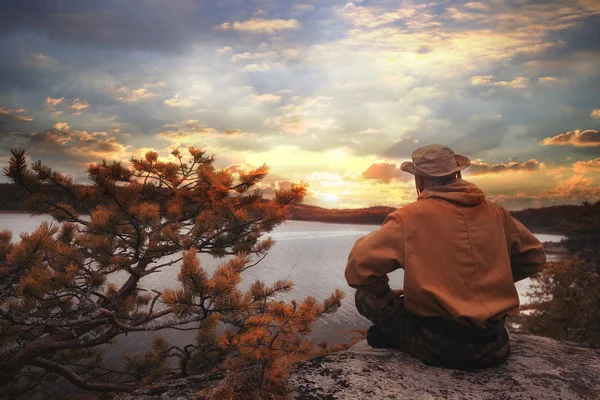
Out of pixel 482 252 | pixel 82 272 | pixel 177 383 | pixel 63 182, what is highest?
pixel 63 182

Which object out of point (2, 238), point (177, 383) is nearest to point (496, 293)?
point (177, 383)

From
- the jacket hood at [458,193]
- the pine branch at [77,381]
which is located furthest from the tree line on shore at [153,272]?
Answer: the jacket hood at [458,193]

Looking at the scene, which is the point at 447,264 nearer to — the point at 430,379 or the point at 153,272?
the point at 430,379

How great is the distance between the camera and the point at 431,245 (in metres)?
2.62

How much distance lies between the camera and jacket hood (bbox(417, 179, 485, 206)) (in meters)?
2.71

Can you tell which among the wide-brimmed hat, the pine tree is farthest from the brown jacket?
the pine tree

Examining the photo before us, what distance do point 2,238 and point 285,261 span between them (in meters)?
19.9

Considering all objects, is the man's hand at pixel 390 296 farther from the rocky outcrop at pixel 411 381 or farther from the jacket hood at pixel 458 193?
the jacket hood at pixel 458 193

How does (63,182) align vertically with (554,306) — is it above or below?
above

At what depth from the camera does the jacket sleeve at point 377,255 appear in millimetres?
2598

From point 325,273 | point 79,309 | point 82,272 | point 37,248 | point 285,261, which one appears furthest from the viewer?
point 285,261

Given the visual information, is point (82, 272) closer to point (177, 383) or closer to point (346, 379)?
point (177, 383)

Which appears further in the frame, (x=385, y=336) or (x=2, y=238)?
(x=2, y=238)

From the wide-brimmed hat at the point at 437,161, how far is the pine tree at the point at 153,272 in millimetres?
1458
